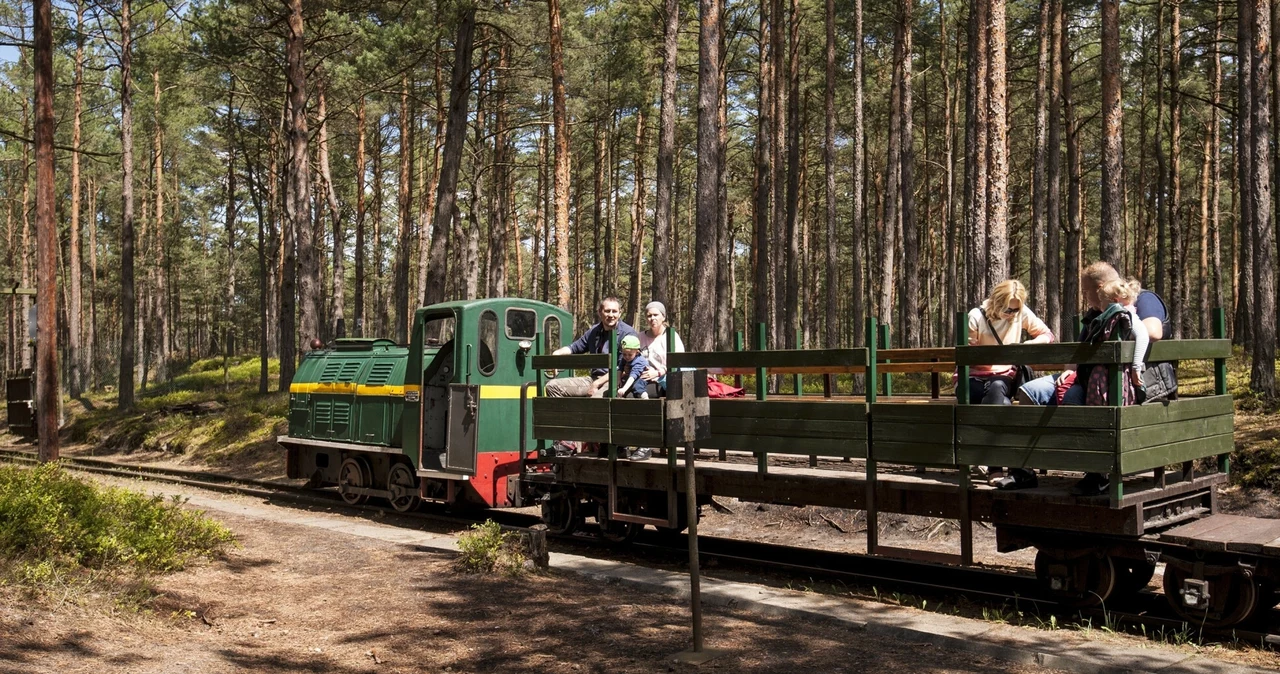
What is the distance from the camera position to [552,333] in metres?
12.6

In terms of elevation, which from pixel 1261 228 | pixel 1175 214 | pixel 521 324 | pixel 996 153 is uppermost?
pixel 1175 214

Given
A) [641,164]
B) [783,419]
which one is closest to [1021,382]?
[783,419]

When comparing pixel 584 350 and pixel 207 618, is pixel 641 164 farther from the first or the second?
pixel 207 618

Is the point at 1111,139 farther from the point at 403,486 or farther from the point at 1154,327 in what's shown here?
the point at 403,486

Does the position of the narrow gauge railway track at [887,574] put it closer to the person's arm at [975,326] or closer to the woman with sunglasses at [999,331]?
the woman with sunglasses at [999,331]

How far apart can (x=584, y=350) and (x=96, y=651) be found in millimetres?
5704

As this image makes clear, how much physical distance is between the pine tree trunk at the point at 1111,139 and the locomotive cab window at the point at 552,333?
961cm

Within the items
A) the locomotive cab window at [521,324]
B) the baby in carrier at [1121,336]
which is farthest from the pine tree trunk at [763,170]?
the baby in carrier at [1121,336]

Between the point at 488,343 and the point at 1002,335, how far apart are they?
6304 millimetres

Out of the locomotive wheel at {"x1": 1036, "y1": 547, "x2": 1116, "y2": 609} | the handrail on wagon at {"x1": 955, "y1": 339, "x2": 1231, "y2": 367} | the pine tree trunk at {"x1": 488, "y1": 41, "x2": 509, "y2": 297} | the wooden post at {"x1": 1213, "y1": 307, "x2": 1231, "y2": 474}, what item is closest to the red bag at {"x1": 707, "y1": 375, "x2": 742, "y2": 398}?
the handrail on wagon at {"x1": 955, "y1": 339, "x2": 1231, "y2": 367}

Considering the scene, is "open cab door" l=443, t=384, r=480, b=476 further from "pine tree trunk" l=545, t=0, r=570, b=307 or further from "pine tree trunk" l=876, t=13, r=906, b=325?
"pine tree trunk" l=876, t=13, r=906, b=325

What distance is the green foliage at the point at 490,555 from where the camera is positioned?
8914mm

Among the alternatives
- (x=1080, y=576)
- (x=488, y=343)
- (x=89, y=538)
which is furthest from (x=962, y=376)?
(x=89, y=538)

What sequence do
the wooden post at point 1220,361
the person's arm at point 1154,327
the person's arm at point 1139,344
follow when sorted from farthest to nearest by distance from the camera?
the wooden post at point 1220,361 < the person's arm at point 1154,327 < the person's arm at point 1139,344
